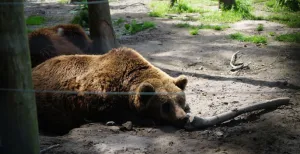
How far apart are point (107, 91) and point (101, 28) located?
2.88 m

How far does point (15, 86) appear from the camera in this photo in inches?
136

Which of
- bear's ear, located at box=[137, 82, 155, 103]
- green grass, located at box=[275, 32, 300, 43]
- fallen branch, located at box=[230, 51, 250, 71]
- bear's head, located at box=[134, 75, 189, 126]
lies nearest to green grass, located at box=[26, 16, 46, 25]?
fallen branch, located at box=[230, 51, 250, 71]

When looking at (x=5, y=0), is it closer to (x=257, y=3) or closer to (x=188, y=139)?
(x=188, y=139)

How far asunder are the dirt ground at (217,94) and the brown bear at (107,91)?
31 cm

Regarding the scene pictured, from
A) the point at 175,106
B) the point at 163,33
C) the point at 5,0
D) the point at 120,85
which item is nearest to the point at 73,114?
the point at 120,85

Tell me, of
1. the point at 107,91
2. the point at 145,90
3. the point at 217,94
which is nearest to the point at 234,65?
the point at 217,94

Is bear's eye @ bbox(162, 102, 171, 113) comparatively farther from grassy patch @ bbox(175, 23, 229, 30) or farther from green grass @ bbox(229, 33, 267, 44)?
grassy patch @ bbox(175, 23, 229, 30)

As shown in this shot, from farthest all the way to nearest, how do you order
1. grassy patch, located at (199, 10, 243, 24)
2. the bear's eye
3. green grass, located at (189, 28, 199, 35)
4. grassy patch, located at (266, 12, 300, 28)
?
grassy patch, located at (199, 10, 243, 24) < grassy patch, located at (266, 12, 300, 28) < green grass, located at (189, 28, 199, 35) < the bear's eye

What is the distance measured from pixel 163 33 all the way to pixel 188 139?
6.25 metres

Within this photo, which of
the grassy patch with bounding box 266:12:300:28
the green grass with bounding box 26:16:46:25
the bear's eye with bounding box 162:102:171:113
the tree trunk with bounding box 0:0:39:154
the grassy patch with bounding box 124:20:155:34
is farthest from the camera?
the green grass with bounding box 26:16:46:25

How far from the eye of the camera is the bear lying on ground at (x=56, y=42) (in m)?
7.10

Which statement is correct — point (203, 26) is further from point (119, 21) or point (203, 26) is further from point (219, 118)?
point (219, 118)

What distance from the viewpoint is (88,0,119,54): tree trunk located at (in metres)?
8.01

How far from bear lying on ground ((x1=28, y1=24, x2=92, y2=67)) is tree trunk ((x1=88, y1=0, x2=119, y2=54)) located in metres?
0.20
